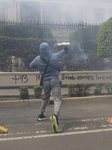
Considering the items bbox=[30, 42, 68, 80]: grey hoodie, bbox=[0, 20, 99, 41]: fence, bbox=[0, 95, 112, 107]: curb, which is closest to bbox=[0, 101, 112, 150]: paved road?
bbox=[30, 42, 68, 80]: grey hoodie

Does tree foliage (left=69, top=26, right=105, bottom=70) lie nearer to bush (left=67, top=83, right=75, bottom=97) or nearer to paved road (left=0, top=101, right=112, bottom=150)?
bush (left=67, top=83, right=75, bottom=97)

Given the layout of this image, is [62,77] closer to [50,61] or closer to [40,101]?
[40,101]

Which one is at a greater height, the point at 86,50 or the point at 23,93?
the point at 86,50

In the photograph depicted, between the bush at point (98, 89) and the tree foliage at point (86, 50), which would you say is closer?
the bush at point (98, 89)

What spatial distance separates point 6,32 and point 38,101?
4445 millimetres

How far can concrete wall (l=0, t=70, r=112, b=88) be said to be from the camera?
786cm

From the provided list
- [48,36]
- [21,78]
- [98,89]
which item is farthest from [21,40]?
[98,89]

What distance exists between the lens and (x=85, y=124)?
10.7 ft

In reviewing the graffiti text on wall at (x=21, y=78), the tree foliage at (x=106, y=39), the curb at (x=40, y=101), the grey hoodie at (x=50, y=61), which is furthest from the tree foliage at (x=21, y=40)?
the grey hoodie at (x=50, y=61)

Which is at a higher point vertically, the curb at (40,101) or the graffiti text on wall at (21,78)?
the graffiti text on wall at (21,78)

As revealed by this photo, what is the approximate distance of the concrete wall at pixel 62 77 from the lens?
786 cm

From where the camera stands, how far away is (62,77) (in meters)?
8.34

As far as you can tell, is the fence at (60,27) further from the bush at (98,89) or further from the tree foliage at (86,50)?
the bush at (98,89)

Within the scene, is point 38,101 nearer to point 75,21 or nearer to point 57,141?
point 57,141
